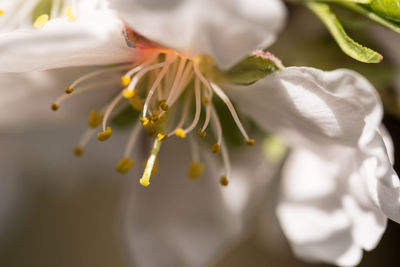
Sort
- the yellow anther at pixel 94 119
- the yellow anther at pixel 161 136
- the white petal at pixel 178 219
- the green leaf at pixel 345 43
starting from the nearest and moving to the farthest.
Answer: the green leaf at pixel 345 43
the yellow anther at pixel 161 136
the yellow anther at pixel 94 119
the white petal at pixel 178 219

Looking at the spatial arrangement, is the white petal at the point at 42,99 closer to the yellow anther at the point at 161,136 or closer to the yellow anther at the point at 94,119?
Answer: the yellow anther at the point at 94,119

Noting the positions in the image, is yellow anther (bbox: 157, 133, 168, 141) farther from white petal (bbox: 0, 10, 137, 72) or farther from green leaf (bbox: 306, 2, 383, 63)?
green leaf (bbox: 306, 2, 383, 63)

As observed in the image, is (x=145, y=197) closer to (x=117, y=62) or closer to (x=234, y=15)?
(x=117, y=62)

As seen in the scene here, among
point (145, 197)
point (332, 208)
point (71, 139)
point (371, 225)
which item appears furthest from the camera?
point (71, 139)

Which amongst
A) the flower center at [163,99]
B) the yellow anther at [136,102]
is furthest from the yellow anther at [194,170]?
the yellow anther at [136,102]

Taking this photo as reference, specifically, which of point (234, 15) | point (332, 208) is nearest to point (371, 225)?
point (332, 208)

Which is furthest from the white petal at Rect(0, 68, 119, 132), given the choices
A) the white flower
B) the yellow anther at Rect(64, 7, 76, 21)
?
the yellow anther at Rect(64, 7, 76, 21)

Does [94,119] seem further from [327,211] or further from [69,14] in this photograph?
[327,211]
